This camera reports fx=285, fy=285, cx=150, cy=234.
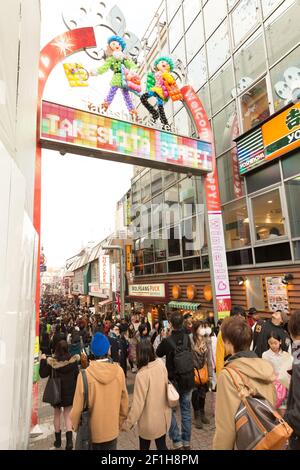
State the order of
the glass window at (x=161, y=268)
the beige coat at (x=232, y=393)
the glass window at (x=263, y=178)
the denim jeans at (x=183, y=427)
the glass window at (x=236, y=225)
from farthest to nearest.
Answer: the glass window at (x=161, y=268)
the glass window at (x=236, y=225)
the glass window at (x=263, y=178)
the denim jeans at (x=183, y=427)
the beige coat at (x=232, y=393)

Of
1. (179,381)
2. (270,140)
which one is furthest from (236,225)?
(179,381)

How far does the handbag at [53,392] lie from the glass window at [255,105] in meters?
9.95

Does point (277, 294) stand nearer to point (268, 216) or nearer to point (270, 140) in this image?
point (268, 216)

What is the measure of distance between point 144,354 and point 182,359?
1.08 metres

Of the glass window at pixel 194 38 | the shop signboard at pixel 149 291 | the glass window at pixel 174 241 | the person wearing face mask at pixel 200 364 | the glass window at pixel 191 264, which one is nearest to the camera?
the person wearing face mask at pixel 200 364

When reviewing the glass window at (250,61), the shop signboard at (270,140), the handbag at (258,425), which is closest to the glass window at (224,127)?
the glass window at (250,61)

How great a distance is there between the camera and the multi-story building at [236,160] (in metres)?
8.88

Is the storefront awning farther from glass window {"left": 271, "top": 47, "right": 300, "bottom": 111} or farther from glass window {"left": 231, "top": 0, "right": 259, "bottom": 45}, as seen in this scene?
glass window {"left": 231, "top": 0, "right": 259, "bottom": 45}

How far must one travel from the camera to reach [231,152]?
1150 cm

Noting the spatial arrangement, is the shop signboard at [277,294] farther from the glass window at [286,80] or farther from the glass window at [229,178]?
the glass window at [286,80]

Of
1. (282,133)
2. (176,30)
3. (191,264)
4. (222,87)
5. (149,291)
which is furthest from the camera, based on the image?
(176,30)

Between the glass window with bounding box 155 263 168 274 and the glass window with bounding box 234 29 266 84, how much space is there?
9.08 meters

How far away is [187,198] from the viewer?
46.5 feet
